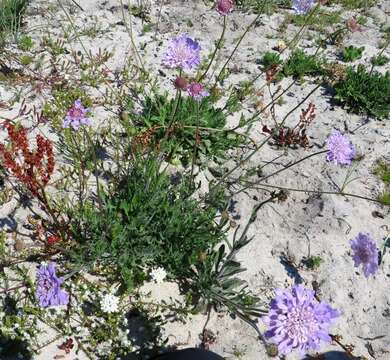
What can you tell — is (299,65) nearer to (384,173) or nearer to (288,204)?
(384,173)

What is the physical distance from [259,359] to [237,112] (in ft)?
8.13

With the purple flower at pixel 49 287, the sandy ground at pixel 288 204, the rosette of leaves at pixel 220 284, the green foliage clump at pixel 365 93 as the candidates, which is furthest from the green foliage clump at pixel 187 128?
the purple flower at pixel 49 287

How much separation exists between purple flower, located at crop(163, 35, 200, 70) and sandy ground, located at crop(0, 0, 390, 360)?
4.18 ft

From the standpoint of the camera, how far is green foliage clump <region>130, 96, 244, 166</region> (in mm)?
3928

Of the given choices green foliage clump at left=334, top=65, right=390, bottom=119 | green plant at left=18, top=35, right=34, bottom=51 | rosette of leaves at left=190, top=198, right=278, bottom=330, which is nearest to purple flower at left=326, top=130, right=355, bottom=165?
rosette of leaves at left=190, top=198, right=278, bottom=330

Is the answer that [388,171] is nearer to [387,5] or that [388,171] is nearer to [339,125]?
[339,125]

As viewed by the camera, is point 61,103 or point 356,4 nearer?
point 61,103

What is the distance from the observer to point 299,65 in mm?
5031

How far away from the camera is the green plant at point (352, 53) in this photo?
5.46 meters

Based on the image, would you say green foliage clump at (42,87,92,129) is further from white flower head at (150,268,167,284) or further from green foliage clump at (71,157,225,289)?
white flower head at (150,268,167,284)

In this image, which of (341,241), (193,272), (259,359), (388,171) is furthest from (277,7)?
(259,359)

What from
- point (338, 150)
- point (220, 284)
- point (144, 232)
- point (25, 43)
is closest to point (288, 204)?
point (338, 150)

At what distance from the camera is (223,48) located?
213 inches

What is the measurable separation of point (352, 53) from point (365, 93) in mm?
901
